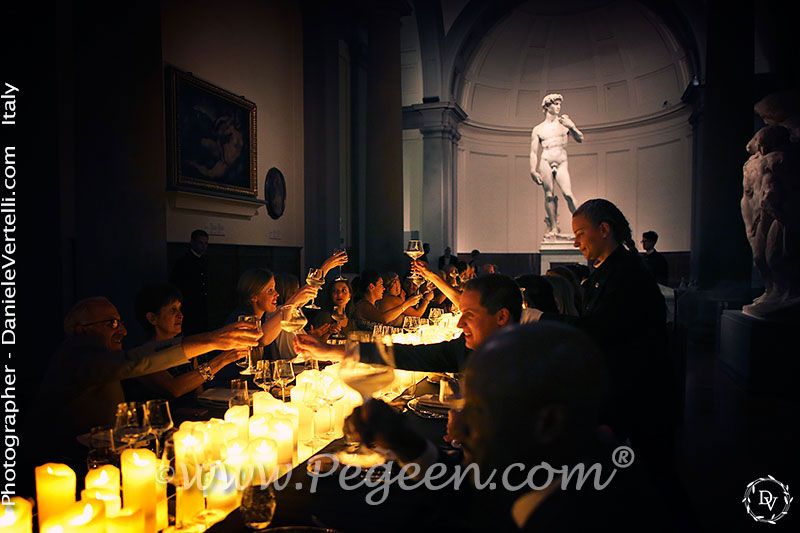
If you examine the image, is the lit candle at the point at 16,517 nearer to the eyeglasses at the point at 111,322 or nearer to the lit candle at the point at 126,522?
the lit candle at the point at 126,522

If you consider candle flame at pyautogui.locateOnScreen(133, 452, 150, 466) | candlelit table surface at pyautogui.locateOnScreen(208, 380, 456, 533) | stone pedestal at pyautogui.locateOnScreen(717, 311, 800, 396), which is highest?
candle flame at pyautogui.locateOnScreen(133, 452, 150, 466)

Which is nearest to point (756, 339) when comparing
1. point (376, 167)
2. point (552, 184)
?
point (376, 167)

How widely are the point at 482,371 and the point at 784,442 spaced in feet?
14.5

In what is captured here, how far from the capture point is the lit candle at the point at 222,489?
1521 millimetres

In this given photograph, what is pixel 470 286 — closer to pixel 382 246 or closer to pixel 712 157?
pixel 382 246

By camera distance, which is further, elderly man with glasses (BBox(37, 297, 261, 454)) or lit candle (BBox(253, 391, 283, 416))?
elderly man with glasses (BBox(37, 297, 261, 454))

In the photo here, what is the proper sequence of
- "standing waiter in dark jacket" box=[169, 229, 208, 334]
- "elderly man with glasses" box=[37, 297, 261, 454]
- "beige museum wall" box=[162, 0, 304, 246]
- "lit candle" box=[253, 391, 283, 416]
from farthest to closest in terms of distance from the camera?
1. "beige museum wall" box=[162, 0, 304, 246]
2. "standing waiter in dark jacket" box=[169, 229, 208, 334]
3. "elderly man with glasses" box=[37, 297, 261, 454]
4. "lit candle" box=[253, 391, 283, 416]

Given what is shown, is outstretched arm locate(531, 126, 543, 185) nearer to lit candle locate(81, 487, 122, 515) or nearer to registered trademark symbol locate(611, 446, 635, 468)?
registered trademark symbol locate(611, 446, 635, 468)

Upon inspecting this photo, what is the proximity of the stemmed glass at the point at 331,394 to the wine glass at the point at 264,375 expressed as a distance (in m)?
0.40

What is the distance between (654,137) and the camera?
1480 centimetres

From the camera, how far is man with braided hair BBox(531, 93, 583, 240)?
12727 mm

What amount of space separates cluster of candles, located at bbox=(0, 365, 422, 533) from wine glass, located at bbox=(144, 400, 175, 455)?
0.11 meters

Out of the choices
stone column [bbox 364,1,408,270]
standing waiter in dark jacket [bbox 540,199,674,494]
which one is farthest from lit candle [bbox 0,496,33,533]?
stone column [bbox 364,1,408,270]

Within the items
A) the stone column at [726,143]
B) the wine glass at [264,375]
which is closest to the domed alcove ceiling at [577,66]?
the stone column at [726,143]
